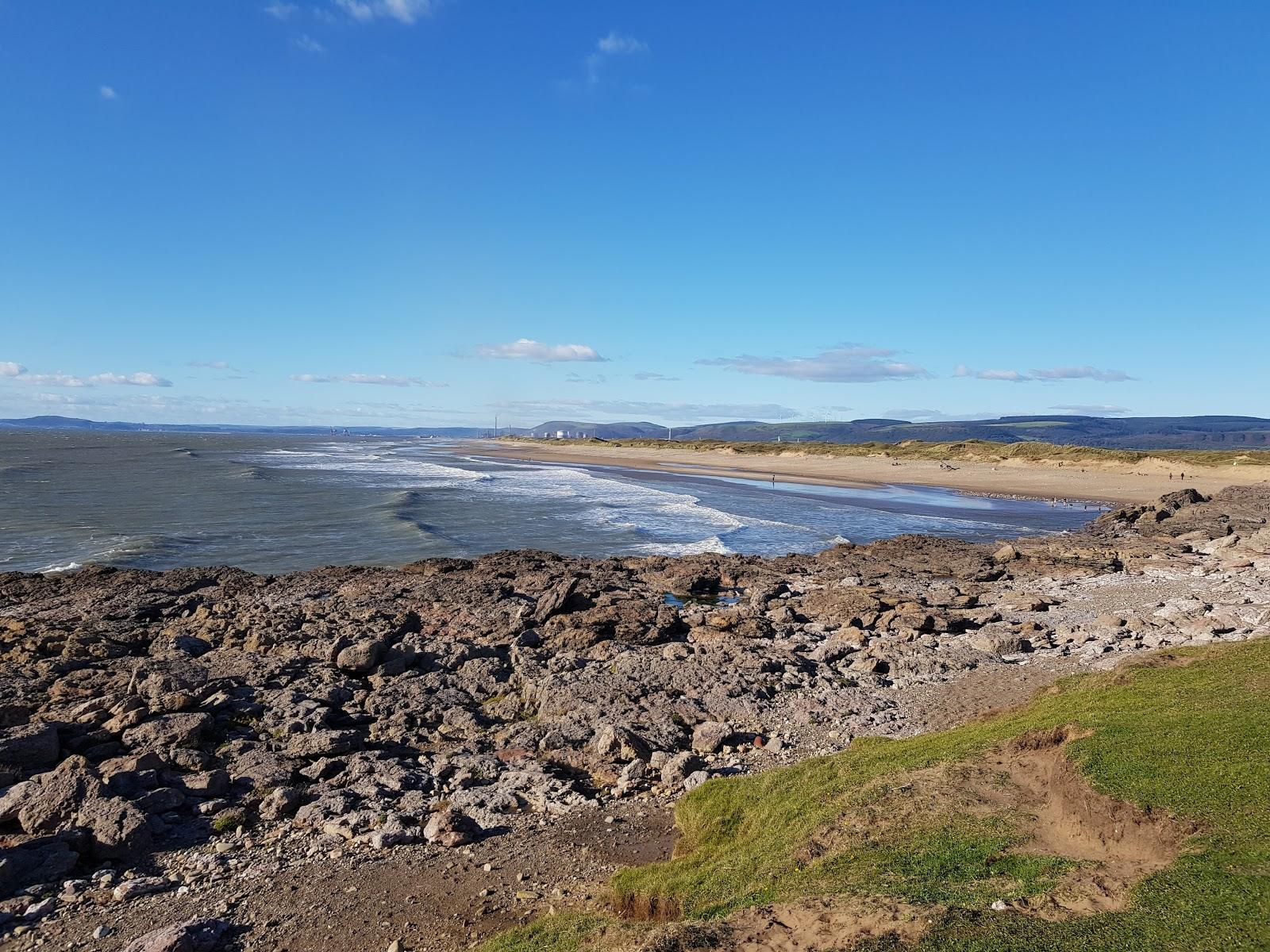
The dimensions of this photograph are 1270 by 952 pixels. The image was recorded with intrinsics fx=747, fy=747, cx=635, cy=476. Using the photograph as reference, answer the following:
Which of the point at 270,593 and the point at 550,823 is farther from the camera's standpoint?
the point at 270,593

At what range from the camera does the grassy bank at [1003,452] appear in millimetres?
72938

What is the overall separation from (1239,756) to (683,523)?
32.4 meters

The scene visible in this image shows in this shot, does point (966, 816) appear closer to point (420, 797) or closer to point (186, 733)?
point (420, 797)

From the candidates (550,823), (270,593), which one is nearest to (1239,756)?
(550,823)

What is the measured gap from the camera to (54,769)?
31.3 feet

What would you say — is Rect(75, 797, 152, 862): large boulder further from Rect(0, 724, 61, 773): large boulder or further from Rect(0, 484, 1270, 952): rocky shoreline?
Rect(0, 724, 61, 773): large boulder


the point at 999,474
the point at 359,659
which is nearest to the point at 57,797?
the point at 359,659

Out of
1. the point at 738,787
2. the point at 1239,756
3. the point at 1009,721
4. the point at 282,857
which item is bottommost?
the point at 282,857

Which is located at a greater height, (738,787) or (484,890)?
(738,787)

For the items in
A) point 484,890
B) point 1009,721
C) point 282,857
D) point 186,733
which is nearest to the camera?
point 484,890

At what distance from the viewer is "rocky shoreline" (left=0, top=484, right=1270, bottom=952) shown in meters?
8.33

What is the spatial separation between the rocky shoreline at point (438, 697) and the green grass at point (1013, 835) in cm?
172

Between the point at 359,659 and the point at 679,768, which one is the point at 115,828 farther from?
the point at 679,768

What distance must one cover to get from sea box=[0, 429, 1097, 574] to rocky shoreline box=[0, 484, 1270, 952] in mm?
6962
